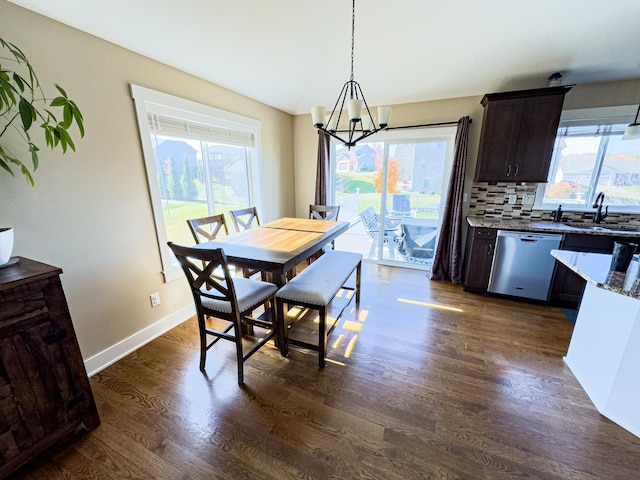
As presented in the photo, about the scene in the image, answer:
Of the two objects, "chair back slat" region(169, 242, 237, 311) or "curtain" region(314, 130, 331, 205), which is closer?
"chair back slat" region(169, 242, 237, 311)

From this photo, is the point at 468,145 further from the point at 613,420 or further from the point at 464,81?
the point at 613,420

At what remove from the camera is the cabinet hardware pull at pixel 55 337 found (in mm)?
1282

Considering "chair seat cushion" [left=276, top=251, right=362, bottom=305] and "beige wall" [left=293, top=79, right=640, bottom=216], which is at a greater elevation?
"beige wall" [left=293, top=79, right=640, bottom=216]

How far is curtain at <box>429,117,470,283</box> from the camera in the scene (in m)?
3.22

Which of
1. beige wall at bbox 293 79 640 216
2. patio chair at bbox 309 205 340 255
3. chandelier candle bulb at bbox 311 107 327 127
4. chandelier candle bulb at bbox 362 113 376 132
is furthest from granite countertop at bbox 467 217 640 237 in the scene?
chandelier candle bulb at bbox 311 107 327 127

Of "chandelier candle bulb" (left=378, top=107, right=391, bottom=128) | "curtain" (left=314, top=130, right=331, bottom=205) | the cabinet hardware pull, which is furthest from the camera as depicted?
"curtain" (left=314, top=130, right=331, bottom=205)

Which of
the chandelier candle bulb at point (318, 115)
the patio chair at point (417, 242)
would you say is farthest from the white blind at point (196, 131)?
the patio chair at point (417, 242)

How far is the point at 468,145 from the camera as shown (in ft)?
10.8

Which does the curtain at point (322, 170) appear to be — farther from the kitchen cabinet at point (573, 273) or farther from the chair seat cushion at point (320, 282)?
the kitchen cabinet at point (573, 273)

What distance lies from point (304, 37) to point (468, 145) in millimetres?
2361

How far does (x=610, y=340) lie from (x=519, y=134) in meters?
2.22

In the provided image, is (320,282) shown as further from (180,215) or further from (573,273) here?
(573,273)

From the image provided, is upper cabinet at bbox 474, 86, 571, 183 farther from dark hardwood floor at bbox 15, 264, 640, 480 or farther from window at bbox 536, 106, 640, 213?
dark hardwood floor at bbox 15, 264, 640, 480

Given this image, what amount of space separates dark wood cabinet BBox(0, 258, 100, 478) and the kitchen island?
2.93 metres
